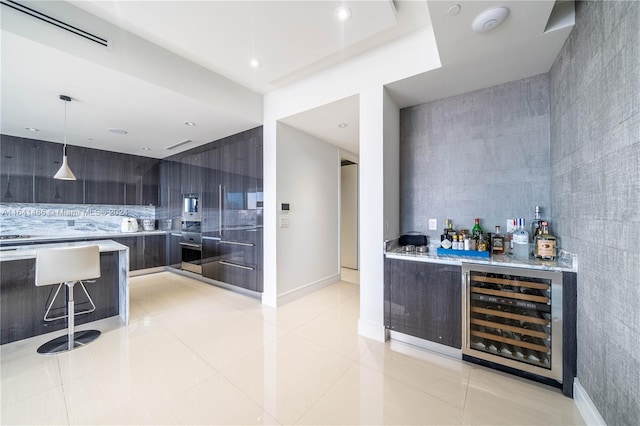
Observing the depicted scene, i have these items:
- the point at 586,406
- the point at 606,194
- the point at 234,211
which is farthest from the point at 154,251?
the point at 606,194

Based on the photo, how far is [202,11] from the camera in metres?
1.85

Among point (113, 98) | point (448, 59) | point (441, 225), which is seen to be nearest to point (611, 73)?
point (448, 59)

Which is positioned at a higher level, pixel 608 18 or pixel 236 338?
pixel 608 18

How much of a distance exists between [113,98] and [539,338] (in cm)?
458

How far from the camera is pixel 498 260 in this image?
198cm

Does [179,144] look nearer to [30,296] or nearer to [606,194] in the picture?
[30,296]

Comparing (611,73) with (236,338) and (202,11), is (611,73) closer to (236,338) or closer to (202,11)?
(202,11)

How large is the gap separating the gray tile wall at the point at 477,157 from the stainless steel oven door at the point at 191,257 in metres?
3.79

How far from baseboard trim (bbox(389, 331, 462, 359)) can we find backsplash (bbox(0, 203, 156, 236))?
5938 mm

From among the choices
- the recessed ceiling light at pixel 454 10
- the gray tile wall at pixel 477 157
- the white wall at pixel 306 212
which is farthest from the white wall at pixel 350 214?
the recessed ceiling light at pixel 454 10

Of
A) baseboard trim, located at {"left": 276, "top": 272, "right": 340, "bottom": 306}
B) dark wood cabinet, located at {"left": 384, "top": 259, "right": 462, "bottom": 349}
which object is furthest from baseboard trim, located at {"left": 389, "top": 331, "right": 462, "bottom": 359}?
baseboard trim, located at {"left": 276, "top": 272, "right": 340, "bottom": 306}

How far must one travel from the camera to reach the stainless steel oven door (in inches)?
181

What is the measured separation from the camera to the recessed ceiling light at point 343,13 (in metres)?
1.85

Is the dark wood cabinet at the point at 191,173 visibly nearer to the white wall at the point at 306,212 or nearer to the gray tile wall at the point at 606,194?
the white wall at the point at 306,212
